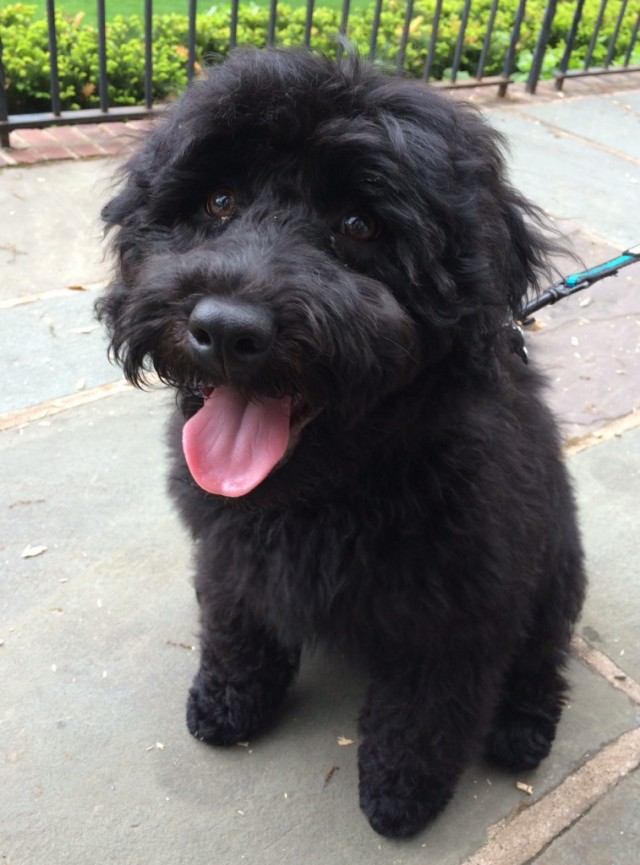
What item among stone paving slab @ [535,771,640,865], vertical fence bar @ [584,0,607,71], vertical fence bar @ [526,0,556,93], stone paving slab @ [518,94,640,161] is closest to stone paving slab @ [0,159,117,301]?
stone paving slab @ [535,771,640,865]

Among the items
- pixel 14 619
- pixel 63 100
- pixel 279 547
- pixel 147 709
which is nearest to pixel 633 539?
pixel 279 547

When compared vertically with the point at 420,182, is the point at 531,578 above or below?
below

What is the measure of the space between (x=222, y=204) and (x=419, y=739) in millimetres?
1328

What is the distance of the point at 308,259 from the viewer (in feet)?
5.34

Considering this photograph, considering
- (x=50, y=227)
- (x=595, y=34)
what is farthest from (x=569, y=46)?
(x=50, y=227)

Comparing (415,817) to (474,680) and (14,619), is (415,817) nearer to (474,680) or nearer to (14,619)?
(474,680)

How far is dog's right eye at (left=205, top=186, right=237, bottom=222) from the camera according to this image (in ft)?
5.74

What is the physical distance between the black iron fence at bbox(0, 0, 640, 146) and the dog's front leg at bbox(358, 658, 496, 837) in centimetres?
321

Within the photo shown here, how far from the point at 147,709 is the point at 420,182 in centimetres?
155

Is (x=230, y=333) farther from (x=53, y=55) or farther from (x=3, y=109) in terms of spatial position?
(x=53, y=55)

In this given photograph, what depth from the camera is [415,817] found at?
2.03m

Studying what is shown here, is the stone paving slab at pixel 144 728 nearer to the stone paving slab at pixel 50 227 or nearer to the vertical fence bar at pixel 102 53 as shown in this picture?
the stone paving slab at pixel 50 227

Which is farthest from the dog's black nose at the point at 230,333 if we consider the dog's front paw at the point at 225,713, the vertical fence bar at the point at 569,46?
the vertical fence bar at the point at 569,46

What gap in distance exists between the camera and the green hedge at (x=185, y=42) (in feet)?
18.0
